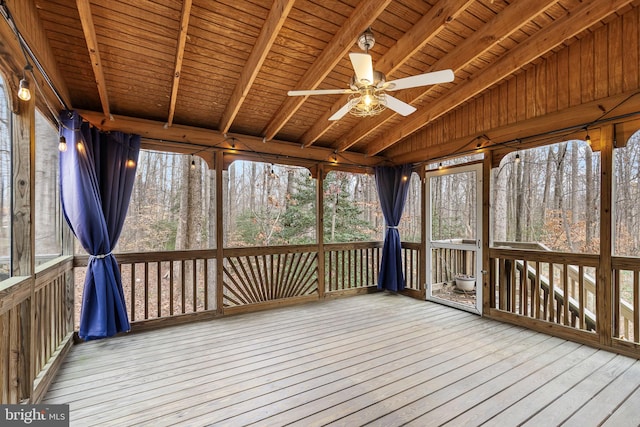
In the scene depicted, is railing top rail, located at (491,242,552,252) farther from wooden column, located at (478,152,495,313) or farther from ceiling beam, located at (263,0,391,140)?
ceiling beam, located at (263,0,391,140)

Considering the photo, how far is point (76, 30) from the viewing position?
8.71 feet

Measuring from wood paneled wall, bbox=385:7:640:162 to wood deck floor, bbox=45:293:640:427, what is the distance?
266 cm

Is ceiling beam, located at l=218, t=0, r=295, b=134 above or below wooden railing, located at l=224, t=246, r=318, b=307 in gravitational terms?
above

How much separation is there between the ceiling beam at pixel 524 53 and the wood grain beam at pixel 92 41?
157 inches

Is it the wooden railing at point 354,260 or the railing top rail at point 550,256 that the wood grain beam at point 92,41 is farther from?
the railing top rail at point 550,256

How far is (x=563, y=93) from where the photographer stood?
3516mm

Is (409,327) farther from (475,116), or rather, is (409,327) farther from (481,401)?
(475,116)

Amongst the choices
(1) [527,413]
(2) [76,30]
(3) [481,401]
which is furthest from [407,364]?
(2) [76,30]

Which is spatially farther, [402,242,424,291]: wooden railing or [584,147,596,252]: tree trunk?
[402,242,424,291]: wooden railing

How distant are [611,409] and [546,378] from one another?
458 mm

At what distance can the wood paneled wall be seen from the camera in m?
3.04

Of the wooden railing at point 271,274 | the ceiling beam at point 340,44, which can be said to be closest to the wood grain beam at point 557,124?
the ceiling beam at point 340,44

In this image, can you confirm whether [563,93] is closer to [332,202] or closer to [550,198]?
[550,198]

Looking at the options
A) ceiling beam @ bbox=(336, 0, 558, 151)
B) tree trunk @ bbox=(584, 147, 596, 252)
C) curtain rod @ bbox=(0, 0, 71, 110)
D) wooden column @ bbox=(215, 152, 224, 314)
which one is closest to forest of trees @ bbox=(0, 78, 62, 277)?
curtain rod @ bbox=(0, 0, 71, 110)
